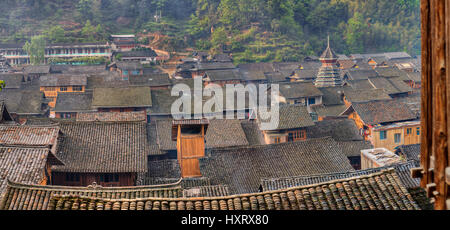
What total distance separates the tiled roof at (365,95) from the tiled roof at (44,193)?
25622 millimetres

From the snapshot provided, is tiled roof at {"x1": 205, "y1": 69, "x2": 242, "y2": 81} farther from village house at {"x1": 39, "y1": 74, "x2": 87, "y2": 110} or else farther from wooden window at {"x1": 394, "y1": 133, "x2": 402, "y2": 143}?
wooden window at {"x1": 394, "y1": 133, "x2": 402, "y2": 143}

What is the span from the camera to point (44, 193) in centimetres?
1033

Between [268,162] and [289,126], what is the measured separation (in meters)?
6.71

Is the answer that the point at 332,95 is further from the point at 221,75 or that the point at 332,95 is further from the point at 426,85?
the point at 426,85

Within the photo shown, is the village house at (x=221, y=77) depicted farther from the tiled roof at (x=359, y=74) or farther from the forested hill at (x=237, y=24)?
the forested hill at (x=237, y=24)

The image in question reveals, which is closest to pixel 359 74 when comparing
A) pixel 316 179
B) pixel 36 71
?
pixel 36 71

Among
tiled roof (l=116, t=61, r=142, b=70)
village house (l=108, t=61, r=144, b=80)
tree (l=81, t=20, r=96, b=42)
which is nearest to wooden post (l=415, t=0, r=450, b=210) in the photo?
village house (l=108, t=61, r=144, b=80)

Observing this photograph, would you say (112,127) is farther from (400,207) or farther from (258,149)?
(400,207)

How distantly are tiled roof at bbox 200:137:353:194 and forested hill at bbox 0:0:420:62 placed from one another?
44609mm

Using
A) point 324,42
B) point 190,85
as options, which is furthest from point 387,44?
point 190,85

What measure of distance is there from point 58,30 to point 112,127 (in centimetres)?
5373

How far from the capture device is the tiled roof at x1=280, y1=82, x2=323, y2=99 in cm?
3725
